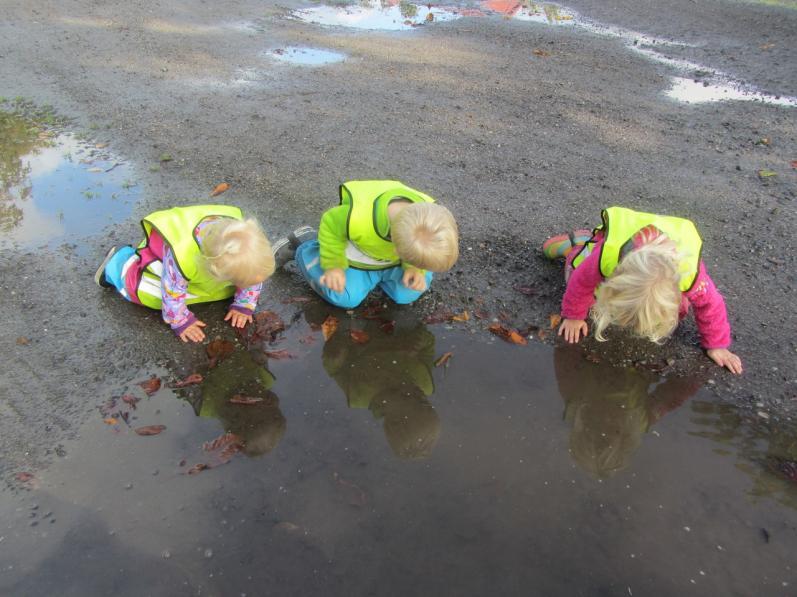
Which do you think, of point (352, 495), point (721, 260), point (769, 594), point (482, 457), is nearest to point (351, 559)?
point (352, 495)

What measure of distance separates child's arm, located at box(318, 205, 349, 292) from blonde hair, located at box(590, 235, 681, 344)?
1.42 metres

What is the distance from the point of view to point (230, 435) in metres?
2.63

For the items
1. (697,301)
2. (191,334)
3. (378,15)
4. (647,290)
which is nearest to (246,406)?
(191,334)

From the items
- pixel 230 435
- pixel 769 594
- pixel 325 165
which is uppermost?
pixel 325 165

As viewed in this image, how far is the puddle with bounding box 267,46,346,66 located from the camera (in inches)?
293

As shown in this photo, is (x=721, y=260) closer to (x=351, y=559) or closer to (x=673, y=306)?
(x=673, y=306)

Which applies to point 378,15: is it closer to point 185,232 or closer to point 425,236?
point 185,232

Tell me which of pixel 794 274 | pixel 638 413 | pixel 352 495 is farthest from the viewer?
pixel 794 274

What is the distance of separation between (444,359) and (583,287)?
86 cm

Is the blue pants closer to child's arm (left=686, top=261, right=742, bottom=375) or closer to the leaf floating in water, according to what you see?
the leaf floating in water

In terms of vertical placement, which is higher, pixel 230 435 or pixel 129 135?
pixel 129 135

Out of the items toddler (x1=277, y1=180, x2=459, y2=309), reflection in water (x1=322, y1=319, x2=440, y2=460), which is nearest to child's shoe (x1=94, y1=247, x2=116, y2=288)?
toddler (x1=277, y1=180, x2=459, y2=309)

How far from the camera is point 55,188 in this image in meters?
4.48

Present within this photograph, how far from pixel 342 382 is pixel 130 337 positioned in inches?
48.1
